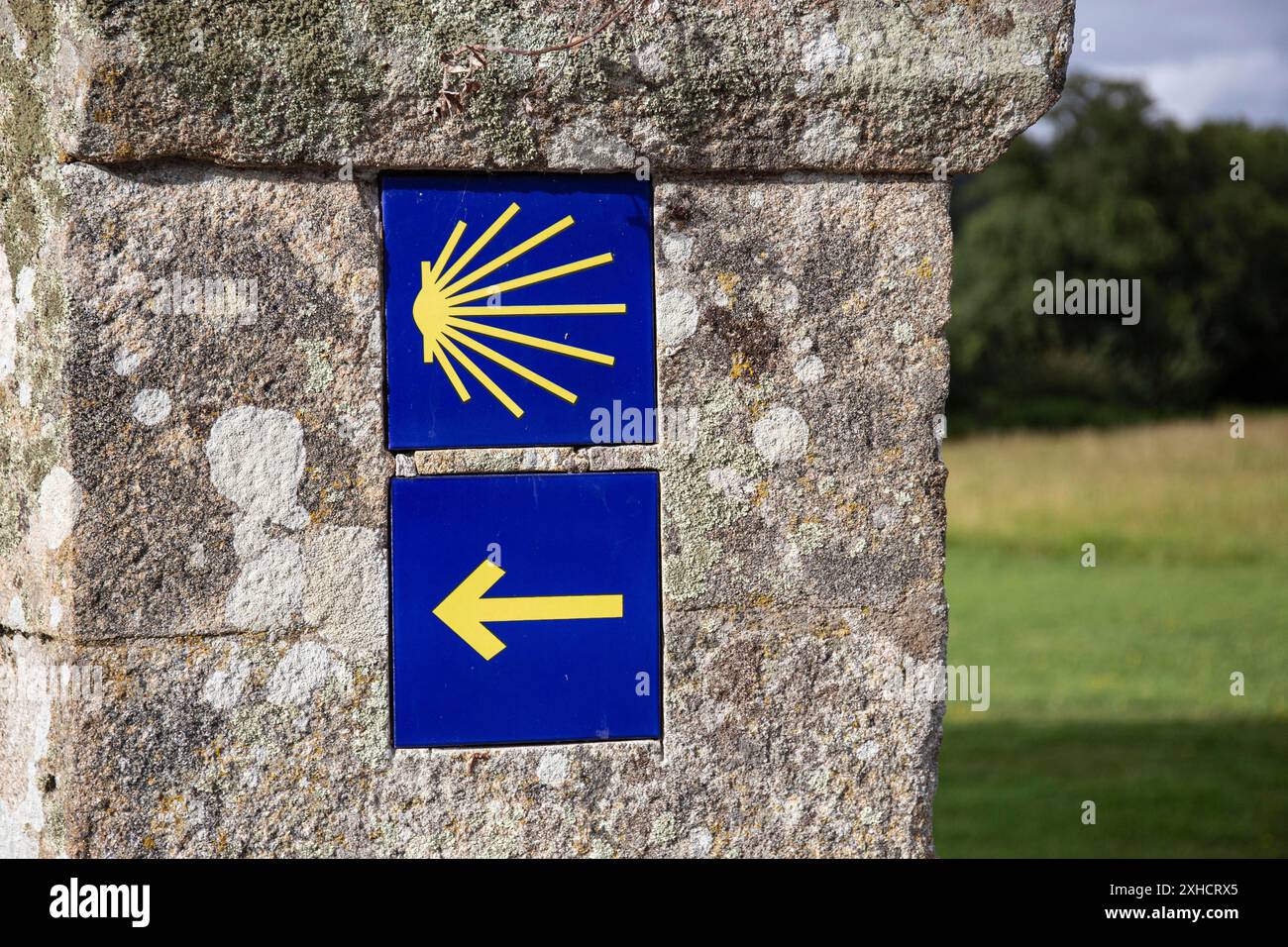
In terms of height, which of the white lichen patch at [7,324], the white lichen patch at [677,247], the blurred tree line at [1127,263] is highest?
the blurred tree line at [1127,263]

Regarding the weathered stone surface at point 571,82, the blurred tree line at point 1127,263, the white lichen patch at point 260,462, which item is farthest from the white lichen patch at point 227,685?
the blurred tree line at point 1127,263

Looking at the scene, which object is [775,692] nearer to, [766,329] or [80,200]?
[766,329]

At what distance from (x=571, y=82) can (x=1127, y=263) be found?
3249cm

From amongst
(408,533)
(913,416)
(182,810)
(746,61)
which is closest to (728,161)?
(746,61)

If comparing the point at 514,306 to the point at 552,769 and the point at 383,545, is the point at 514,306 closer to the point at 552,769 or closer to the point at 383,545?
the point at 383,545

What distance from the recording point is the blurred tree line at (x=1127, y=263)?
3150cm

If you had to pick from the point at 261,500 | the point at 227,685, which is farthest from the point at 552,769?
the point at 261,500

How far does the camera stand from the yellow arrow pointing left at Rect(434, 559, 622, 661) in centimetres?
239

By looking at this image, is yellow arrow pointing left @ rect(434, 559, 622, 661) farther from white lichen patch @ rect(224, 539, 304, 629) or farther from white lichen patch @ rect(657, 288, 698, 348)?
white lichen patch @ rect(657, 288, 698, 348)

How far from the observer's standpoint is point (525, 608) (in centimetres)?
241

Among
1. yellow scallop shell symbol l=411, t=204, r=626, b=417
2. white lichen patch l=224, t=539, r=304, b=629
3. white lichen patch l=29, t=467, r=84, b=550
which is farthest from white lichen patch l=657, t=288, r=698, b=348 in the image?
white lichen patch l=29, t=467, r=84, b=550

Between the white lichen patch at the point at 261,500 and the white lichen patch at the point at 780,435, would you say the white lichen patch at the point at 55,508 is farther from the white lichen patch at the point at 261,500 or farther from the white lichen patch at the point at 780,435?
the white lichen patch at the point at 780,435

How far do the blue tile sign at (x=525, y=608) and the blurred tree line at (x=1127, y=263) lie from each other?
27958 mm

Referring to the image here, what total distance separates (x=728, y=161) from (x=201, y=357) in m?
0.99
